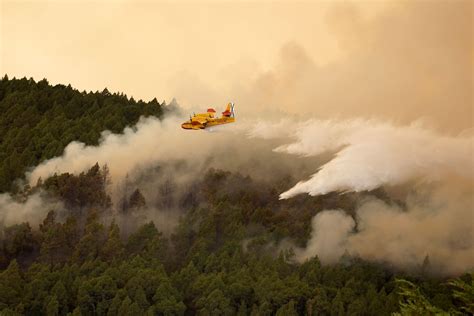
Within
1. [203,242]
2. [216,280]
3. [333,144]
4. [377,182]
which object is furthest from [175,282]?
[377,182]

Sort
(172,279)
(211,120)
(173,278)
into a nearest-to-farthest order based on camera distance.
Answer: (211,120)
(172,279)
(173,278)

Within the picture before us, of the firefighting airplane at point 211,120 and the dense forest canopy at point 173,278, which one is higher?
the firefighting airplane at point 211,120

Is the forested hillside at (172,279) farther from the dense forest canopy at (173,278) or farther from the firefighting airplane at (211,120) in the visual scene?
the firefighting airplane at (211,120)

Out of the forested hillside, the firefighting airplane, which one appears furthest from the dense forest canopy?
the firefighting airplane

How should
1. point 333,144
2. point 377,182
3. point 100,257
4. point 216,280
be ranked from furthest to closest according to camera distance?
point 100,257 < point 216,280 < point 333,144 < point 377,182

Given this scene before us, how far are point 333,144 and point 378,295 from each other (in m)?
52.7

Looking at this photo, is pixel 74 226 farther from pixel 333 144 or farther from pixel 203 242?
pixel 333 144

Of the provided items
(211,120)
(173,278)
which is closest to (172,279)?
(173,278)

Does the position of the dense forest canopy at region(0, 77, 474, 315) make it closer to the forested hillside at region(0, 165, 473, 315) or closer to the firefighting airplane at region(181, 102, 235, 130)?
the forested hillside at region(0, 165, 473, 315)

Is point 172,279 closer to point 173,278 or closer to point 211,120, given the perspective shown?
point 173,278

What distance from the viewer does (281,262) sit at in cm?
18988

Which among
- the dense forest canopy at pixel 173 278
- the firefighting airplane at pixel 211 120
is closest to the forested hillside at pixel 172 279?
the dense forest canopy at pixel 173 278

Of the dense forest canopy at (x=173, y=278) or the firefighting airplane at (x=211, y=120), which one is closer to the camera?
the firefighting airplane at (x=211, y=120)

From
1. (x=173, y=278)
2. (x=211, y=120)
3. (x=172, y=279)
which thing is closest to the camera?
(x=211, y=120)
